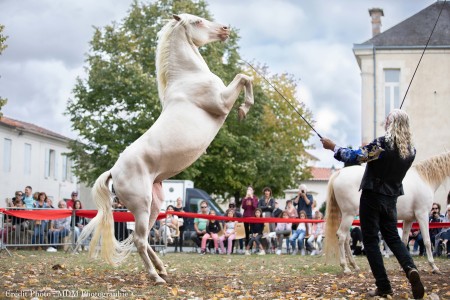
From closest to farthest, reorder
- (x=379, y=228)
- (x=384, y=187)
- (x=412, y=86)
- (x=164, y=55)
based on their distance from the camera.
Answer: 1. (x=384, y=187)
2. (x=379, y=228)
3. (x=164, y=55)
4. (x=412, y=86)

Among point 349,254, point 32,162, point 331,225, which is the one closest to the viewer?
point 349,254

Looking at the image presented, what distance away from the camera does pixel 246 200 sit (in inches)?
763

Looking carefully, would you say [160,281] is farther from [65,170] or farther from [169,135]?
[65,170]

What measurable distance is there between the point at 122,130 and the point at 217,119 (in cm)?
2663

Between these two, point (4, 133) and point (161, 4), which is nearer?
point (161, 4)

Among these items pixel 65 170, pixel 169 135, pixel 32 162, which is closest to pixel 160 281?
pixel 169 135

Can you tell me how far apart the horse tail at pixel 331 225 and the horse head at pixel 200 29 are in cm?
385

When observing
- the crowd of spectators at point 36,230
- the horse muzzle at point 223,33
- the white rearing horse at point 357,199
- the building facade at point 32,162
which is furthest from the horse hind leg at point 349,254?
the building facade at point 32,162

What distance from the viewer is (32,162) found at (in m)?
46.4

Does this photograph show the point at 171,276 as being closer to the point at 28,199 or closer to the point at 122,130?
the point at 28,199

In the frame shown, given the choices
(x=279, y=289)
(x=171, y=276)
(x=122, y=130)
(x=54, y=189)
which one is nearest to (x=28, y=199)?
(x=171, y=276)

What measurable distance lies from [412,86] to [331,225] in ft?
67.4

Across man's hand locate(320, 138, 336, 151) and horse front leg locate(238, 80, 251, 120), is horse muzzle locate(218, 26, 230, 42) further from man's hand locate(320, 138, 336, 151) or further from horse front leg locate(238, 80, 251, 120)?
man's hand locate(320, 138, 336, 151)

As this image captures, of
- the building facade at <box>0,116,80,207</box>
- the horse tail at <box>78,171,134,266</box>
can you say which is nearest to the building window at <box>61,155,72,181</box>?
the building facade at <box>0,116,80,207</box>
